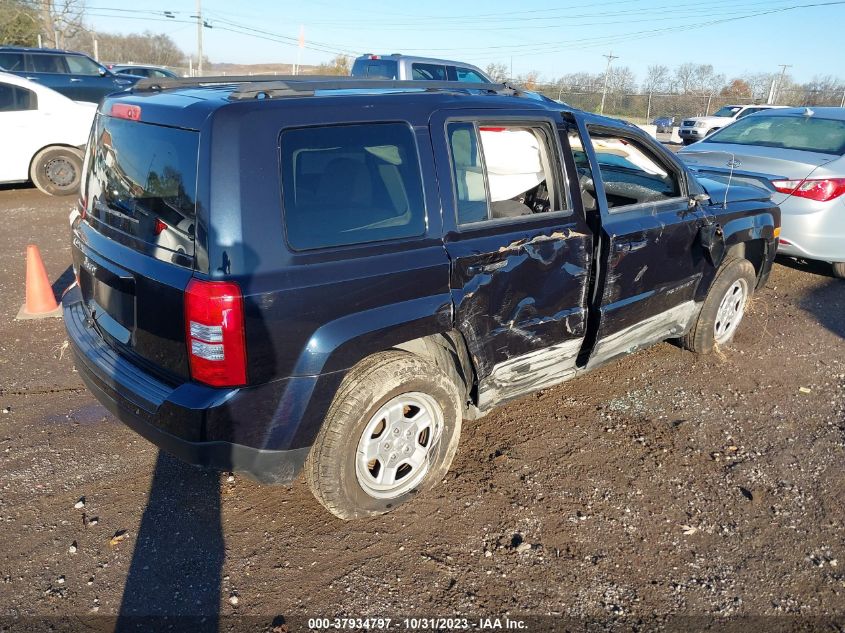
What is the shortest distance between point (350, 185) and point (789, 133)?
6.34 meters

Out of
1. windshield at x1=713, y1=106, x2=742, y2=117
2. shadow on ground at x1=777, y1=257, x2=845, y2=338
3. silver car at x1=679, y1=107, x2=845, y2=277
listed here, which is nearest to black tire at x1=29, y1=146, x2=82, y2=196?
silver car at x1=679, y1=107, x2=845, y2=277

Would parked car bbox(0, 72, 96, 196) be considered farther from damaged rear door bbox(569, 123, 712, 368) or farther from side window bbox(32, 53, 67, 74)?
damaged rear door bbox(569, 123, 712, 368)

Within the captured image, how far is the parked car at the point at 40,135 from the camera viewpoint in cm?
907

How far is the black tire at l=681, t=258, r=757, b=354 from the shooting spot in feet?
15.3

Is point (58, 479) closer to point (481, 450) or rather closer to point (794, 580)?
point (481, 450)

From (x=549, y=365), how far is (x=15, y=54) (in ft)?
47.6

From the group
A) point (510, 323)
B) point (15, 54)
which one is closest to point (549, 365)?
point (510, 323)

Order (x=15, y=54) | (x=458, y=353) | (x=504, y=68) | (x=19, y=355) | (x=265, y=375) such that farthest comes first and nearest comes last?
(x=504, y=68) < (x=15, y=54) < (x=19, y=355) < (x=458, y=353) < (x=265, y=375)

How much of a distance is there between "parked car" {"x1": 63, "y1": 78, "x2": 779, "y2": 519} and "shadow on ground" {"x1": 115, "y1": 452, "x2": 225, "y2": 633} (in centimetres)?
51

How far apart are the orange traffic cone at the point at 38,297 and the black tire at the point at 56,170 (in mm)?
5032

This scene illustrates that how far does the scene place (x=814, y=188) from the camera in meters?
6.20

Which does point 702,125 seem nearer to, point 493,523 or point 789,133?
point 789,133

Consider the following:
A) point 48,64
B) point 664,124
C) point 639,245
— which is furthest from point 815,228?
point 664,124

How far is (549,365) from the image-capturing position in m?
3.62
